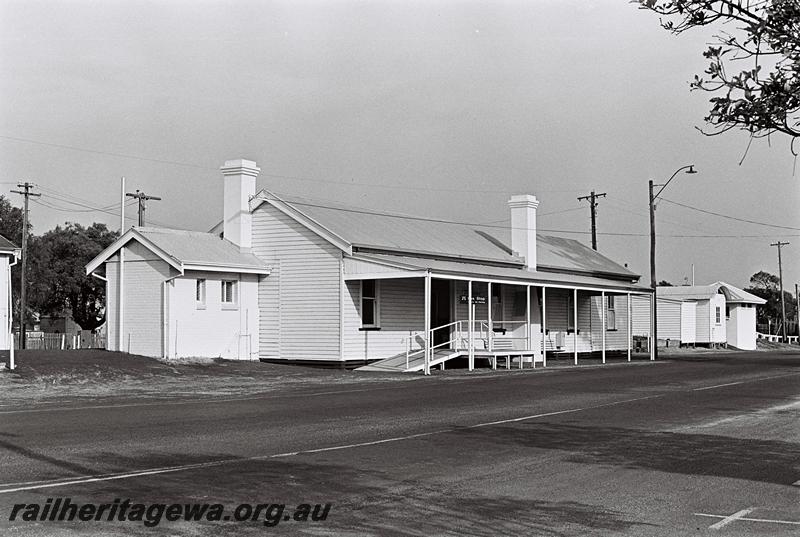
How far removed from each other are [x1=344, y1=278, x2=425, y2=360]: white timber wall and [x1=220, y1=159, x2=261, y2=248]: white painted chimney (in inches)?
175

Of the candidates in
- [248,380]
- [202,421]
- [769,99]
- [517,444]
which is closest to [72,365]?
[248,380]

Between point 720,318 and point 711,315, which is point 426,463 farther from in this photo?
point 720,318

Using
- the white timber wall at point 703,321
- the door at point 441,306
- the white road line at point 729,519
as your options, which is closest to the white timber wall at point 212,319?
the door at point 441,306

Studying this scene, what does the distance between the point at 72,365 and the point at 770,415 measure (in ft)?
59.0

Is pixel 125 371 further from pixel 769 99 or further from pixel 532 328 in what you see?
pixel 769 99

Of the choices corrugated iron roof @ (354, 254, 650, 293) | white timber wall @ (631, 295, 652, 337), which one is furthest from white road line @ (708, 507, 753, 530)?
white timber wall @ (631, 295, 652, 337)

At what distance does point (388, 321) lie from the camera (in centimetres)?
3394

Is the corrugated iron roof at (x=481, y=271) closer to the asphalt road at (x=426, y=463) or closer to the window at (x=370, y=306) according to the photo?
the window at (x=370, y=306)

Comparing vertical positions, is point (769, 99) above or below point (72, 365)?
above

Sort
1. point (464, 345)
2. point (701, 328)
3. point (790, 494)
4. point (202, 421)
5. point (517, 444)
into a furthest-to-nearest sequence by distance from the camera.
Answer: point (701, 328) < point (464, 345) < point (202, 421) < point (517, 444) < point (790, 494)

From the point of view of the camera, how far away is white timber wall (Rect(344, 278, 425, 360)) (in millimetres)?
32562

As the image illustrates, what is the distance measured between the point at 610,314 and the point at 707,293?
19854 mm

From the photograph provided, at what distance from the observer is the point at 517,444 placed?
13164 mm

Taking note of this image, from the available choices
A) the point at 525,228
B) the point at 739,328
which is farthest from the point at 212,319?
the point at 739,328
